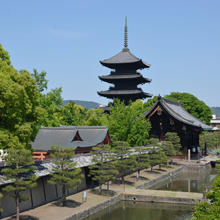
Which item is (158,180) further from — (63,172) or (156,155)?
(63,172)

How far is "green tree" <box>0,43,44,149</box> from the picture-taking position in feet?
74.0

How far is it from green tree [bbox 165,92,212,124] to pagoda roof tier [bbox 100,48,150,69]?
18.9 metres

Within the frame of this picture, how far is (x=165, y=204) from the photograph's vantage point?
31359 mm

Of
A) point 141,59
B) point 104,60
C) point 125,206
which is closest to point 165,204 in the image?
point 125,206

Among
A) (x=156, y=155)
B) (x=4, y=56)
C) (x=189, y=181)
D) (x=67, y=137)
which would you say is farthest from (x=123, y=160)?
(x=4, y=56)

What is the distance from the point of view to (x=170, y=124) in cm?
6444

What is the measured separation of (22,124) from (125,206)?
1291 cm

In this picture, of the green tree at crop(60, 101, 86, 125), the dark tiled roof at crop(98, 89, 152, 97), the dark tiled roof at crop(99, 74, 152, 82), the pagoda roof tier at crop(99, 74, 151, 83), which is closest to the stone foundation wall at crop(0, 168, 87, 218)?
the green tree at crop(60, 101, 86, 125)

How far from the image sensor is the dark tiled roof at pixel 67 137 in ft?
136

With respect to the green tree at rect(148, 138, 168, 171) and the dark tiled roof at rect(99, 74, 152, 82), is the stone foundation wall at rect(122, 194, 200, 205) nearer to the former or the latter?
the green tree at rect(148, 138, 168, 171)

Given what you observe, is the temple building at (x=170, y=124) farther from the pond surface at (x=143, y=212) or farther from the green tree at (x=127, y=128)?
the pond surface at (x=143, y=212)

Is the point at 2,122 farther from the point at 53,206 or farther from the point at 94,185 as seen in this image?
the point at 94,185

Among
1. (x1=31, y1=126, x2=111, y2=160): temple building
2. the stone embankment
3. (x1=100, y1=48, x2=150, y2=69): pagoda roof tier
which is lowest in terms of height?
the stone embankment

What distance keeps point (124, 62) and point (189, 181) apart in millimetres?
40030
